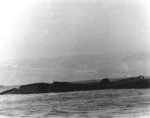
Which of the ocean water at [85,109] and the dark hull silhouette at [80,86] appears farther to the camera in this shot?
the dark hull silhouette at [80,86]

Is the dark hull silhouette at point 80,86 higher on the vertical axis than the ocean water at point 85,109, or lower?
higher

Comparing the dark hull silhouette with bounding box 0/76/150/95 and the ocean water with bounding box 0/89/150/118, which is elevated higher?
the dark hull silhouette with bounding box 0/76/150/95

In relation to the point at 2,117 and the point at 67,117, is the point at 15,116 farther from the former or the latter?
the point at 67,117

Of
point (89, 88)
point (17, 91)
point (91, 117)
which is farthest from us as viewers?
point (17, 91)

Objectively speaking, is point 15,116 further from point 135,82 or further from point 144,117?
point 135,82

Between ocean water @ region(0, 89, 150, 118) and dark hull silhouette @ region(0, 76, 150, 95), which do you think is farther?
dark hull silhouette @ region(0, 76, 150, 95)

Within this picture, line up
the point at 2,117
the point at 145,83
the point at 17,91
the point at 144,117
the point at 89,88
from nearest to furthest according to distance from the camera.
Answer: the point at 144,117 → the point at 2,117 → the point at 145,83 → the point at 89,88 → the point at 17,91

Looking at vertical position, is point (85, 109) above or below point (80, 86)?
below

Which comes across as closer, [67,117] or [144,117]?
[144,117]

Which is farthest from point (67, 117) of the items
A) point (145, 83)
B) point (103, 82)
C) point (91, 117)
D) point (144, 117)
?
point (103, 82)

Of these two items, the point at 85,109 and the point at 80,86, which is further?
the point at 80,86
